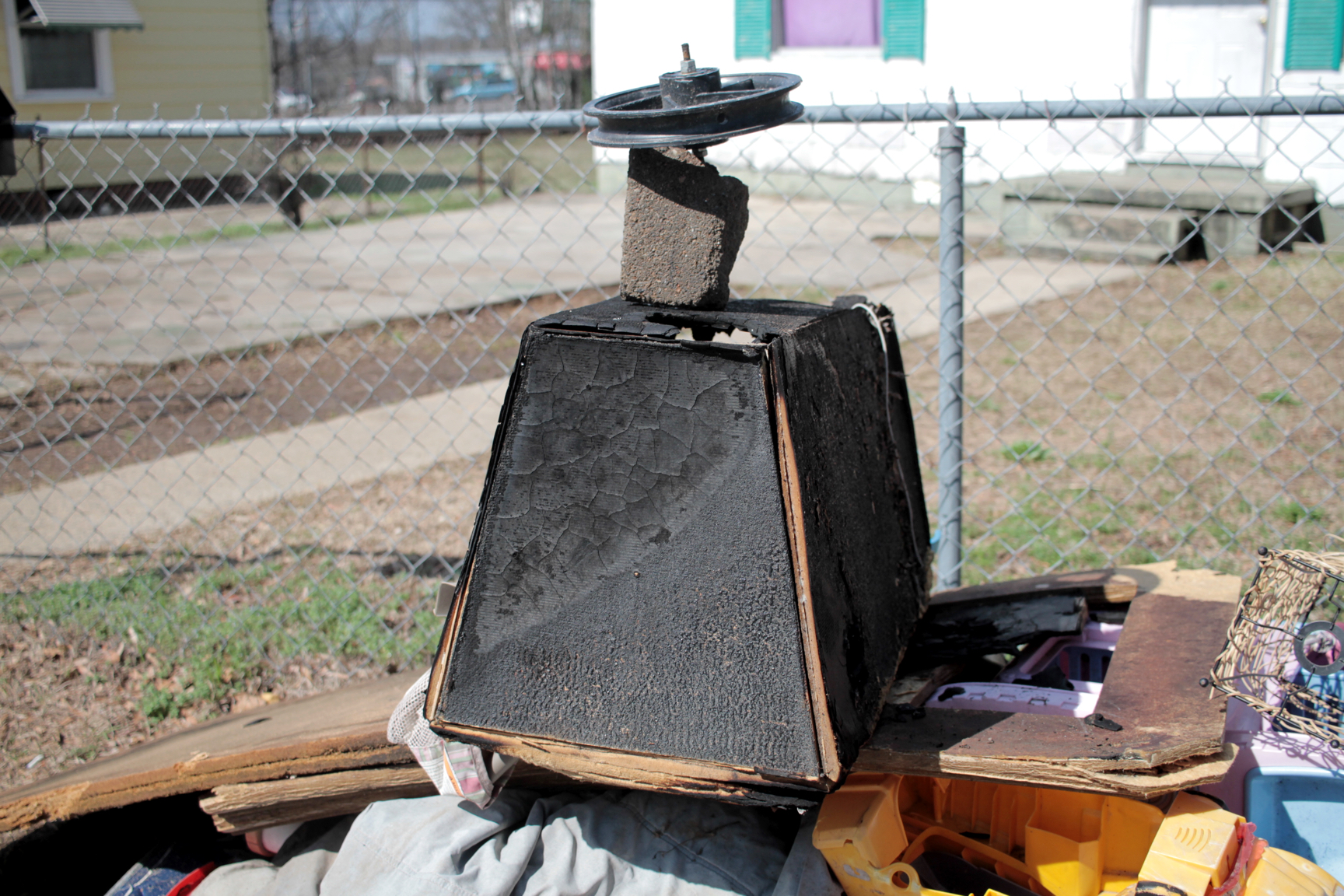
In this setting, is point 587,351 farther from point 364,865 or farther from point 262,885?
point 262,885

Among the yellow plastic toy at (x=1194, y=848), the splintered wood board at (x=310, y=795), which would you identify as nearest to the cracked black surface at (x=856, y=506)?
the yellow plastic toy at (x=1194, y=848)

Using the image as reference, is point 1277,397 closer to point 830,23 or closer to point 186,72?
point 830,23

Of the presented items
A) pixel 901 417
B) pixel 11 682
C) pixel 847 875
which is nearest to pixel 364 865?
pixel 847 875

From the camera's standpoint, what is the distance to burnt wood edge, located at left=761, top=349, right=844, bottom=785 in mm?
1481

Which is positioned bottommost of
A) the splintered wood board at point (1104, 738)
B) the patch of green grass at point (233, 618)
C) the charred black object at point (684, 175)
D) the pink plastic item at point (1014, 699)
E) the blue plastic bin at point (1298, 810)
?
the patch of green grass at point (233, 618)

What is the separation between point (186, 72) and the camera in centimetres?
1410

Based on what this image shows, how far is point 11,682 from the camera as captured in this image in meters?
3.17

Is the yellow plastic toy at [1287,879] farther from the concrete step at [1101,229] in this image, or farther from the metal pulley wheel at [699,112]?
the concrete step at [1101,229]

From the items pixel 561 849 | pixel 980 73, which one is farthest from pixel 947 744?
pixel 980 73

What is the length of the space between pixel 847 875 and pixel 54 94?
15.1m

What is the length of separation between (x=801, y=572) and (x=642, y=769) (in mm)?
410

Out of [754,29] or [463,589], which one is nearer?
[463,589]

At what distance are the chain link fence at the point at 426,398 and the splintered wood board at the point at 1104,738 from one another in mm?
1060

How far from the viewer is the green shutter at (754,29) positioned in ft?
38.3
